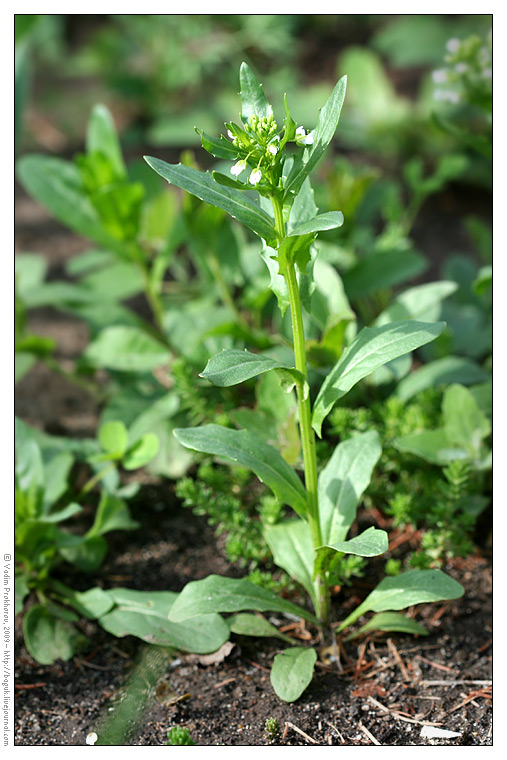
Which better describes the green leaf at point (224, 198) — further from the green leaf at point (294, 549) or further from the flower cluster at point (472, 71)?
the flower cluster at point (472, 71)

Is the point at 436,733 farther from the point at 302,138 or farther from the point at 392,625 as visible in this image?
the point at 302,138

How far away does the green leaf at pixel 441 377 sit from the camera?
2.41 metres

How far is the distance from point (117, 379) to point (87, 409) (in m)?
0.24

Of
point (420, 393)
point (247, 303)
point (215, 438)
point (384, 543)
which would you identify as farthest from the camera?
point (247, 303)

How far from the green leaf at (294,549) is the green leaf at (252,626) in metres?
0.13

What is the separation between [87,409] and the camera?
2949mm

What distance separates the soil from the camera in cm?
177

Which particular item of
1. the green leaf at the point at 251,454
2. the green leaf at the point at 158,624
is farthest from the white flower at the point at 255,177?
the green leaf at the point at 158,624

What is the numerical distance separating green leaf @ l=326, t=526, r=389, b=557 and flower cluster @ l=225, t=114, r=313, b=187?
77 centimetres

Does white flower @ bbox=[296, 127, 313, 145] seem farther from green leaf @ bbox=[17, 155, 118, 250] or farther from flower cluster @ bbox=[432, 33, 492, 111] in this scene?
green leaf @ bbox=[17, 155, 118, 250]

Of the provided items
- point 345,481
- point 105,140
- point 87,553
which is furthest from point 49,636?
point 105,140

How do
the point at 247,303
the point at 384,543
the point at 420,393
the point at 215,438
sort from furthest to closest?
the point at 247,303
the point at 420,393
the point at 215,438
the point at 384,543

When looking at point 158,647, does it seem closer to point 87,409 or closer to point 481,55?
point 87,409

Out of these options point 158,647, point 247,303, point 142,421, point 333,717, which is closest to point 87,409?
point 142,421
